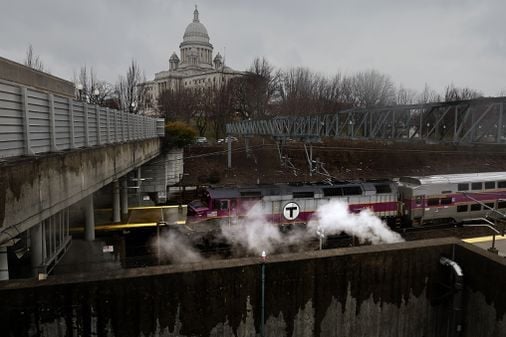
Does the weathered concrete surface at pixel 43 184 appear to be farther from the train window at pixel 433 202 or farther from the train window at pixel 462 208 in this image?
the train window at pixel 462 208

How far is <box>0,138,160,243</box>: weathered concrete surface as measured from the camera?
5.13 meters

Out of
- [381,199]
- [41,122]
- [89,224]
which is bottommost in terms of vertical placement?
[89,224]

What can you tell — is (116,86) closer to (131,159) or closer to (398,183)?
(131,159)

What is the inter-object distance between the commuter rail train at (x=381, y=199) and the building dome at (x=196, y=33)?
124m

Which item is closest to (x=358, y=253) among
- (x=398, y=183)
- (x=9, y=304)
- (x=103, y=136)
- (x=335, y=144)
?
(x=9, y=304)

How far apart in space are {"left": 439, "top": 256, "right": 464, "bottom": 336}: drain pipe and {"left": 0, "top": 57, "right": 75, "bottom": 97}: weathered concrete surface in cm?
1642

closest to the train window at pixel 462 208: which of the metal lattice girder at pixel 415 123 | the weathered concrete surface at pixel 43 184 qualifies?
the metal lattice girder at pixel 415 123

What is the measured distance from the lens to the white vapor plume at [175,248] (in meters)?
14.9

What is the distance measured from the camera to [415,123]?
25.2m

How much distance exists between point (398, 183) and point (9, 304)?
19.8 meters

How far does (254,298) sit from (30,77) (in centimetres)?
1585

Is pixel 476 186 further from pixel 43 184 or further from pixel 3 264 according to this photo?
pixel 3 264

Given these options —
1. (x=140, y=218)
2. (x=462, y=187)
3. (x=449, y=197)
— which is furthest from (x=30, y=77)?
(x=462, y=187)

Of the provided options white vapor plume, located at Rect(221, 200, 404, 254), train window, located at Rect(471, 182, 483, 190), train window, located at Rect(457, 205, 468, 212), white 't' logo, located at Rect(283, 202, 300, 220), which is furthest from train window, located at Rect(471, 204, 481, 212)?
white 't' logo, located at Rect(283, 202, 300, 220)
